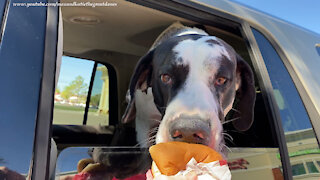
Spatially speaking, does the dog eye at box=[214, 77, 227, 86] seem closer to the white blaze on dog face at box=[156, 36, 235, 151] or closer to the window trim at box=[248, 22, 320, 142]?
the white blaze on dog face at box=[156, 36, 235, 151]

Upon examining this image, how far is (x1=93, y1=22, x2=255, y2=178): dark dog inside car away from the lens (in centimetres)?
117

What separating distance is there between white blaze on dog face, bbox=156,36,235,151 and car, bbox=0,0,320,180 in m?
0.16

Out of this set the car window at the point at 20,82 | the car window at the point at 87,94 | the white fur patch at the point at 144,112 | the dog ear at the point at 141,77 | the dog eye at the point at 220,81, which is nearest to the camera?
the car window at the point at 20,82

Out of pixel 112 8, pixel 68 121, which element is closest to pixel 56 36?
pixel 112 8

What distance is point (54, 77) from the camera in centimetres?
103

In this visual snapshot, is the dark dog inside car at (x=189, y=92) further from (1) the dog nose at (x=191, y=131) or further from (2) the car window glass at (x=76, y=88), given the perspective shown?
(2) the car window glass at (x=76, y=88)

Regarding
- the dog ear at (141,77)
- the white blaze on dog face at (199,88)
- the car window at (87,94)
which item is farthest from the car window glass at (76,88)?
the white blaze on dog face at (199,88)

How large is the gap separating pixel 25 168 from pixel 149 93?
1194mm

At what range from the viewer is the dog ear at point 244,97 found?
1.79m

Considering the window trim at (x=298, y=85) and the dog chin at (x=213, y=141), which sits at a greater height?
the window trim at (x=298, y=85)

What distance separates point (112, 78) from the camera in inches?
128

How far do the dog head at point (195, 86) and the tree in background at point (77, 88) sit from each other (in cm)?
99

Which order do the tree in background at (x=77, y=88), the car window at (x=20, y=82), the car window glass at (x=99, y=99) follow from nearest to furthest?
the car window at (x=20, y=82) < the tree in background at (x=77, y=88) < the car window glass at (x=99, y=99)

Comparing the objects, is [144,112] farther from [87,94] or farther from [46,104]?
[87,94]
